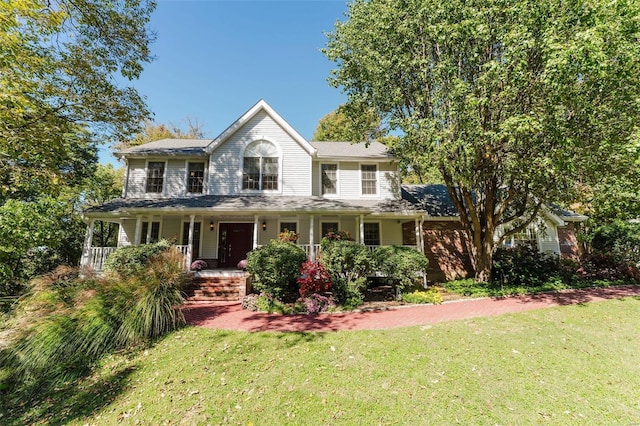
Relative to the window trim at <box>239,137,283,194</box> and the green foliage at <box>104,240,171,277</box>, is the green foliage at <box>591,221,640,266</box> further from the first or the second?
the green foliage at <box>104,240,171,277</box>

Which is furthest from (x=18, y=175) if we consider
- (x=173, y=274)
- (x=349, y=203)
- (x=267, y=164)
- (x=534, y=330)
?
(x=534, y=330)

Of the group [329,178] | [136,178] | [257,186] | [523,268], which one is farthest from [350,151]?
[136,178]

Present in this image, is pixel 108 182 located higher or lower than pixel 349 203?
higher

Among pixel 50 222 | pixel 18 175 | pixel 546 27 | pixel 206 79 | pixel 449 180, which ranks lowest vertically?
pixel 50 222

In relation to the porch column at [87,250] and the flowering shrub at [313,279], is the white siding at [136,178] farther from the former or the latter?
the flowering shrub at [313,279]

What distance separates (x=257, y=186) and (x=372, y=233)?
653 cm

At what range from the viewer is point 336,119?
3123 cm

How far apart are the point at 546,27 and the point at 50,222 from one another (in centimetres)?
1739

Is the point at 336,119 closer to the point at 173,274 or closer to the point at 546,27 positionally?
the point at 546,27

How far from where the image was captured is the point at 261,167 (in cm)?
1361

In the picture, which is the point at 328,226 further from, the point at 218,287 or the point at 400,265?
the point at 218,287

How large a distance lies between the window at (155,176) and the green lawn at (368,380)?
973 centimetres

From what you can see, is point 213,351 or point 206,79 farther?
point 206,79

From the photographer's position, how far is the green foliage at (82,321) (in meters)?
5.11
